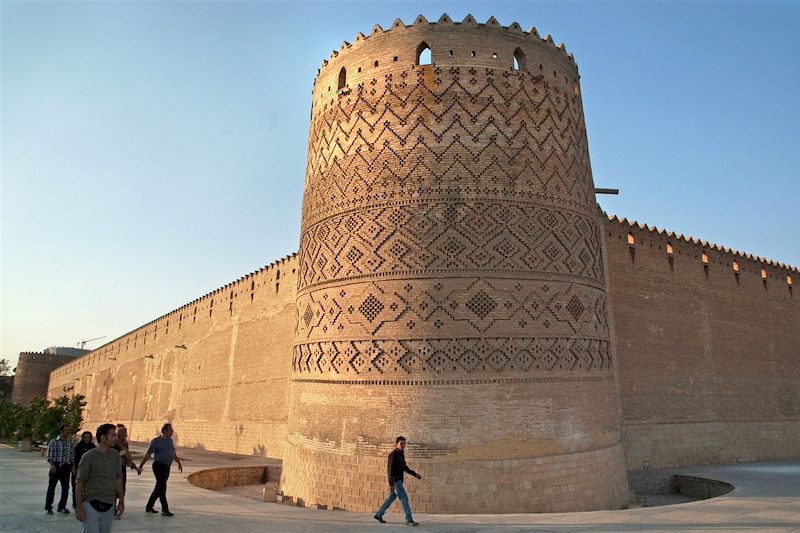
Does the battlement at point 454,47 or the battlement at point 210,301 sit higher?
the battlement at point 454,47

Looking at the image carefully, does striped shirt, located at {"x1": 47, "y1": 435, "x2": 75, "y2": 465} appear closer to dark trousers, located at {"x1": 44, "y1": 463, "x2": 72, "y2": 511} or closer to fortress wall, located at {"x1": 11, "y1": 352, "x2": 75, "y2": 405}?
dark trousers, located at {"x1": 44, "y1": 463, "x2": 72, "y2": 511}

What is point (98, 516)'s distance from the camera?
3.25m

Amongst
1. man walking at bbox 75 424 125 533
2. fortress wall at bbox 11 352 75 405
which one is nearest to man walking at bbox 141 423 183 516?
man walking at bbox 75 424 125 533

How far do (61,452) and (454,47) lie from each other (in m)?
7.01

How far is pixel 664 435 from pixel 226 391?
11.5 metres

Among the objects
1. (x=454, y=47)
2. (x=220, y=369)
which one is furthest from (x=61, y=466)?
(x=220, y=369)

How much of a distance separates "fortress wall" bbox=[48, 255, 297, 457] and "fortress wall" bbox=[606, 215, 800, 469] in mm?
7712

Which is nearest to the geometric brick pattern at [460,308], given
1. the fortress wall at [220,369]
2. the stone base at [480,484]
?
the stone base at [480,484]

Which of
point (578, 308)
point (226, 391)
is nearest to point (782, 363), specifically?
point (578, 308)

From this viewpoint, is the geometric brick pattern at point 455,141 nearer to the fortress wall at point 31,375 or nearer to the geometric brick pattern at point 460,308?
the geometric brick pattern at point 460,308

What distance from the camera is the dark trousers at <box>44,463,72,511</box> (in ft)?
16.0

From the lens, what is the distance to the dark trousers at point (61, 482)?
4871mm

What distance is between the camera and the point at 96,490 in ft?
10.6

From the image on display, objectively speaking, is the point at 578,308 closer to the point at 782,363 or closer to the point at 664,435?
the point at 664,435
